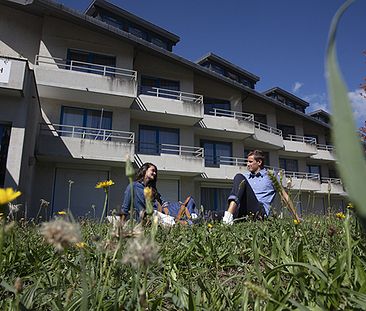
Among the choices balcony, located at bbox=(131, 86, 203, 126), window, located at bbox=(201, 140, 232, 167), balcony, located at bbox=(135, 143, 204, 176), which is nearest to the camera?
balcony, located at bbox=(135, 143, 204, 176)

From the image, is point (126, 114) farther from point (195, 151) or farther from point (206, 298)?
point (206, 298)

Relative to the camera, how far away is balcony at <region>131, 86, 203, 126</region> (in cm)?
1591

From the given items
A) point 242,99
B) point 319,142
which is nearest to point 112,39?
point 242,99

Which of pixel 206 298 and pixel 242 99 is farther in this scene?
pixel 242 99

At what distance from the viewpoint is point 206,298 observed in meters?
1.03

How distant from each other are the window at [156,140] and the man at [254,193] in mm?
12003

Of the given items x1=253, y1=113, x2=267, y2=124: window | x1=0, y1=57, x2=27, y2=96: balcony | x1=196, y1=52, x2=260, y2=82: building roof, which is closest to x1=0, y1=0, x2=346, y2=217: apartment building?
x1=0, y1=57, x2=27, y2=96: balcony

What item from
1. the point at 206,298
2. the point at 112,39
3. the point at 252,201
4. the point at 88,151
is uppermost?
the point at 112,39

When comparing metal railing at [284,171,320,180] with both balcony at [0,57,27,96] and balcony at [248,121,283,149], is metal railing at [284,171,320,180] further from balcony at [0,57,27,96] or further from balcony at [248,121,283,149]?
balcony at [0,57,27,96]

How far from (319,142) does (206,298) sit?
94.4ft

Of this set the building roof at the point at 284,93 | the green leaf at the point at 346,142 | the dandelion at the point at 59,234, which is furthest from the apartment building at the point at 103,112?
the green leaf at the point at 346,142

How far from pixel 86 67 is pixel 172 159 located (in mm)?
6076

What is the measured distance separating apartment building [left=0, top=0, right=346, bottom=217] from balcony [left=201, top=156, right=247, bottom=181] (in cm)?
6

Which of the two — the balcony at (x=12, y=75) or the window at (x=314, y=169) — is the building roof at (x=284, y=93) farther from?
the balcony at (x=12, y=75)
